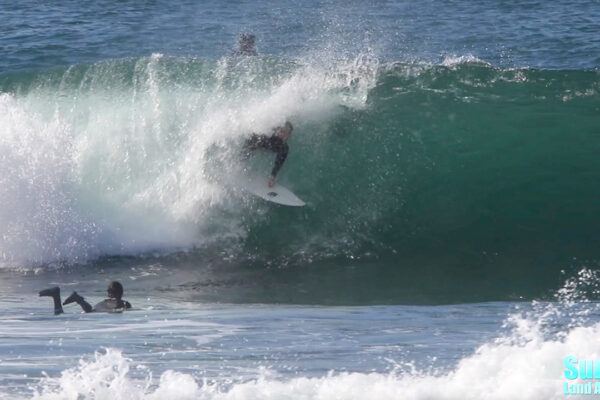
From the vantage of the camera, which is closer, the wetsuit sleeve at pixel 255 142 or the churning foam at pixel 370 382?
the churning foam at pixel 370 382

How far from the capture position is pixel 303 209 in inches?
500

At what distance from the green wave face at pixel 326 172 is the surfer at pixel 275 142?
13 cm

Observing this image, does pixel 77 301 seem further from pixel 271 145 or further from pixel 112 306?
pixel 271 145

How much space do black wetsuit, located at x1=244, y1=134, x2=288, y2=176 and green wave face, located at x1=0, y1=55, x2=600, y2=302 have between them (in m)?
0.13

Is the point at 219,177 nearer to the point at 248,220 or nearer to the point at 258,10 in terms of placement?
the point at 248,220

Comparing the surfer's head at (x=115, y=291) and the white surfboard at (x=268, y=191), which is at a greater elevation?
Result: the white surfboard at (x=268, y=191)

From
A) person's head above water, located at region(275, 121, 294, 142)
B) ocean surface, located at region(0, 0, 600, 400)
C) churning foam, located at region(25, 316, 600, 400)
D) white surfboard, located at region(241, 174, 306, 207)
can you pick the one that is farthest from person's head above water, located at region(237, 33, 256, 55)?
churning foam, located at region(25, 316, 600, 400)

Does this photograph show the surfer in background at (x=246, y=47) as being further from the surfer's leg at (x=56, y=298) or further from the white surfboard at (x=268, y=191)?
the surfer's leg at (x=56, y=298)

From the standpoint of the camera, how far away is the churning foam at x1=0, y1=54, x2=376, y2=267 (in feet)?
41.5

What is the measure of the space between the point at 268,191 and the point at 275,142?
0.70m

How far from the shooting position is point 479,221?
12.8 metres

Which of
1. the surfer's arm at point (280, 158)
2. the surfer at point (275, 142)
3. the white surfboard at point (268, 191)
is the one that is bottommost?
the white surfboard at point (268, 191)

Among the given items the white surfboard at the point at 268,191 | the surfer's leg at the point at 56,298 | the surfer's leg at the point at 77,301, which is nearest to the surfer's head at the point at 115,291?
the surfer's leg at the point at 77,301

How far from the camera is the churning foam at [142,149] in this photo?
1264cm
